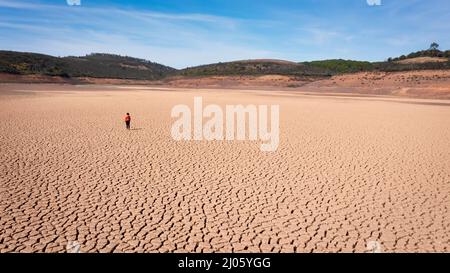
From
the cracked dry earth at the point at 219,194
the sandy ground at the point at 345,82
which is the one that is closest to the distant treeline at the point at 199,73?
the sandy ground at the point at 345,82

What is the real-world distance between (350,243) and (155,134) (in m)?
10.5

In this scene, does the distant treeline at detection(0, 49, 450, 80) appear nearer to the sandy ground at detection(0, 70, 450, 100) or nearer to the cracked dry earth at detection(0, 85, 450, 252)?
the sandy ground at detection(0, 70, 450, 100)

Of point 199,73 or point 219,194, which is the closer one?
point 219,194

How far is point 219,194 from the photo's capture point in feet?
23.5

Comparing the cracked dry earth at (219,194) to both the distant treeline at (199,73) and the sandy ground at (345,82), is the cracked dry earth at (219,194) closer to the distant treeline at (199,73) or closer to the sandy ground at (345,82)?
the sandy ground at (345,82)

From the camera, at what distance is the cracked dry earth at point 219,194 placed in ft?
17.1

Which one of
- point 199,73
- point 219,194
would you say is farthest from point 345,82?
point 219,194

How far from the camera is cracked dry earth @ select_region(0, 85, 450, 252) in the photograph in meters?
5.21

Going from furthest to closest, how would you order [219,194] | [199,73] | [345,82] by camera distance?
[199,73] → [345,82] → [219,194]

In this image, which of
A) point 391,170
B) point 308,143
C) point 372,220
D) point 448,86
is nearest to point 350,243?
point 372,220

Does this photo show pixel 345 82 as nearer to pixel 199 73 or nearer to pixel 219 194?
pixel 199 73

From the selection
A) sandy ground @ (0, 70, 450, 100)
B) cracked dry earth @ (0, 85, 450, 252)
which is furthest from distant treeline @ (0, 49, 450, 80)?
cracked dry earth @ (0, 85, 450, 252)

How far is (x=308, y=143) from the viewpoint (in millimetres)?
12617
